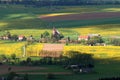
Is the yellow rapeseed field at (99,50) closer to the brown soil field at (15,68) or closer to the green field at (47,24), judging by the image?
the green field at (47,24)

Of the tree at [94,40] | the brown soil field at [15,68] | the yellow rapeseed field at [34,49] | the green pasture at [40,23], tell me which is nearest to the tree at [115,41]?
the tree at [94,40]

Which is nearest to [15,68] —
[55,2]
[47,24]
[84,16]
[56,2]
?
[47,24]

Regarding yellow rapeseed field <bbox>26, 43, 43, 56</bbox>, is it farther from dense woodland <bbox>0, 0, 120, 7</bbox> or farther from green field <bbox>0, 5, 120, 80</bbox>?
dense woodland <bbox>0, 0, 120, 7</bbox>

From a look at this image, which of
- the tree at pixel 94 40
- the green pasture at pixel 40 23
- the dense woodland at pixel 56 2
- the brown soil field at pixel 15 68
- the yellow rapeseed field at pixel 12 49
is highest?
the brown soil field at pixel 15 68

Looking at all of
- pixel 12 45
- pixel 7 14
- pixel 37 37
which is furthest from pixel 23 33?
pixel 7 14

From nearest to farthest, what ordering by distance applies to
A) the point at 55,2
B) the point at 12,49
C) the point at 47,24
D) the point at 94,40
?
the point at 12,49
the point at 94,40
the point at 47,24
the point at 55,2

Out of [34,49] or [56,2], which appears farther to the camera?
[56,2]

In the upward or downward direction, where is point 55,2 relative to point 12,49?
downward

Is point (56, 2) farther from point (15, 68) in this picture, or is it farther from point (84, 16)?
point (15, 68)
